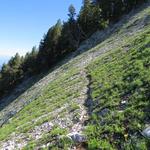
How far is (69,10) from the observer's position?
312ft

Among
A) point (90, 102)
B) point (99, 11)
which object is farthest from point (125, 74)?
point (99, 11)

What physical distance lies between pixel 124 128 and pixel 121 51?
2495 cm

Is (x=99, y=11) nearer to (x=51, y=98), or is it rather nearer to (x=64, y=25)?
(x=64, y=25)

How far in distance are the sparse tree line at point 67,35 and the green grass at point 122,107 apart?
59.3m

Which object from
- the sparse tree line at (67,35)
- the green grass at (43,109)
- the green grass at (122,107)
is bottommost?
the green grass at (122,107)

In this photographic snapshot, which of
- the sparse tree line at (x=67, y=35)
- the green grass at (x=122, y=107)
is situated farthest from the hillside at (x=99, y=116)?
the sparse tree line at (x=67, y=35)

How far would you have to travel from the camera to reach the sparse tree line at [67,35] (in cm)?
9206

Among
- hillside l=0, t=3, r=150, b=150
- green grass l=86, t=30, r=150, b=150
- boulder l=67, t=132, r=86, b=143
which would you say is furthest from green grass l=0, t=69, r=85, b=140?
boulder l=67, t=132, r=86, b=143

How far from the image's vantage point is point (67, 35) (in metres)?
92.9

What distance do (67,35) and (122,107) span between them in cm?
7154

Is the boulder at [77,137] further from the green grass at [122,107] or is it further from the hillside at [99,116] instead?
the green grass at [122,107]

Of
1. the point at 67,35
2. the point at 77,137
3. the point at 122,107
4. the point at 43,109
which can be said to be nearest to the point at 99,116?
the point at 122,107

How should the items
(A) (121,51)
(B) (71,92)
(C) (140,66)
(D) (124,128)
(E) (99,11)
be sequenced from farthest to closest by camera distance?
1. (E) (99,11)
2. (A) (121,51)
3. (B) (71,92)
4. (C) (140,66)
5. (D) (124,128)

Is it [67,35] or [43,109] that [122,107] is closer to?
[43,109]
